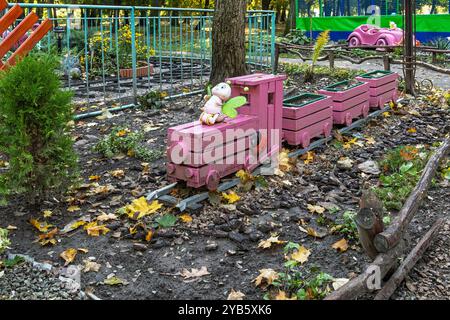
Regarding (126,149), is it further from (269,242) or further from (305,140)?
(269,242)

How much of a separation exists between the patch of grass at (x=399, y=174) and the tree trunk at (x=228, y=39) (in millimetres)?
2966

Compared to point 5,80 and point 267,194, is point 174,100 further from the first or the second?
point 5,80

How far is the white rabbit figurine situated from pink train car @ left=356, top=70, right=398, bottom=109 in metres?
3.89

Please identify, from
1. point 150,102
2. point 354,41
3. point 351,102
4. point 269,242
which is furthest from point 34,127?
point 354,41

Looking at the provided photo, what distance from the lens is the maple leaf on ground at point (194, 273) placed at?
3520 mm

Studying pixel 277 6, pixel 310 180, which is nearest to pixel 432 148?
pixel 310 180

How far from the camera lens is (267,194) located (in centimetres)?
502

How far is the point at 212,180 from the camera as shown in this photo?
471 centimetres

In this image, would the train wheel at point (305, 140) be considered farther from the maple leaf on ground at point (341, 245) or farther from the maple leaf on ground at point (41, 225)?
the maple leaf on ground at point (41, 225)

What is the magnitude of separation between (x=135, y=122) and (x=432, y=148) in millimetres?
3861

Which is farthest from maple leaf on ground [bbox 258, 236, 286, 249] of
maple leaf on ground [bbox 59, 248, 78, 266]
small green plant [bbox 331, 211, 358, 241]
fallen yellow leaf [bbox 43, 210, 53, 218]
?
fallen yellow leaf [bbox 43, 210, 53, 218]

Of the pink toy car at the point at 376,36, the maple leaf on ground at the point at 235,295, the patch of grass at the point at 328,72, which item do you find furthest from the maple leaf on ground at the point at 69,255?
the pink toy car at the point at 376,36

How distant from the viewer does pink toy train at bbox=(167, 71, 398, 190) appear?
4.61 metres

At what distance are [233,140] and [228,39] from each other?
3.41 m
